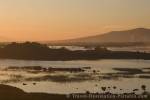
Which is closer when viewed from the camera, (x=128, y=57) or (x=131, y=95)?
(x=131, y=95)

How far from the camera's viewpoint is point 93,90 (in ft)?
95.2

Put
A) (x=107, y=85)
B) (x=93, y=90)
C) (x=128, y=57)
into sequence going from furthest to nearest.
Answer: (x=128, y=57), (x=107, y=85), (x=93, y=90)

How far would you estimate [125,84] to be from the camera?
32.9m

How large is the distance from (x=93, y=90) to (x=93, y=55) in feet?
163

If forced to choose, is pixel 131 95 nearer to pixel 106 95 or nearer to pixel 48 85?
pixel 106 95

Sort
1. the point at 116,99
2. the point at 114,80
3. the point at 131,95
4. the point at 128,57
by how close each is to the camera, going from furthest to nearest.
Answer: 1. the point at 128,57
2. the point at 114,80
3. the point at 131,95
4. the point at 116,99

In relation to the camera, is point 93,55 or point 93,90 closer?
point 93,90

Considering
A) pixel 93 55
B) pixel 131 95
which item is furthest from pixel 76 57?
pixel 131 95

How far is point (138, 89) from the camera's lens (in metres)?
29.5

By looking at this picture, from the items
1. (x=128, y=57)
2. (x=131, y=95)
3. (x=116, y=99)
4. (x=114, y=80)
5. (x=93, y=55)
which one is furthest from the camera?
(x=93, y=55)

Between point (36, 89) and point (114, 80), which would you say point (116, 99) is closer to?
point (36, 89)

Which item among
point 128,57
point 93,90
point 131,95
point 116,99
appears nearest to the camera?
point 116,99

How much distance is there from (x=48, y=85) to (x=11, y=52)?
153 feet

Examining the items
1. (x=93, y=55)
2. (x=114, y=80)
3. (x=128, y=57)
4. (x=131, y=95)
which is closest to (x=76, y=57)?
(x=93, y=55)
